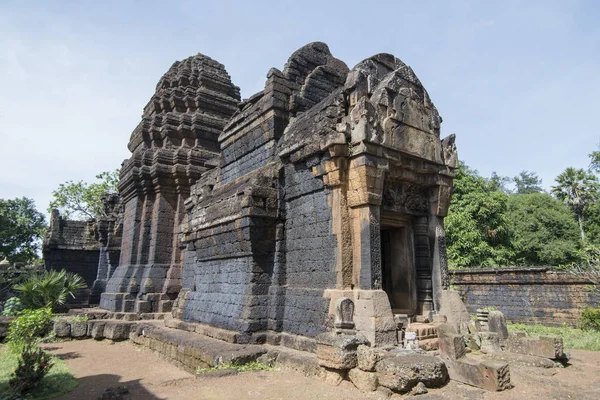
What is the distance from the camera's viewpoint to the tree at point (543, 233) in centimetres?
2356

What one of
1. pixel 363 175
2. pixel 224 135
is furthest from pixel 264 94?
pixel 363 175

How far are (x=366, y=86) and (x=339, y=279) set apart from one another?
3.42 meters

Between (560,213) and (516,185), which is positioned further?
(516,185)

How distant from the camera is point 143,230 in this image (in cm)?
1250

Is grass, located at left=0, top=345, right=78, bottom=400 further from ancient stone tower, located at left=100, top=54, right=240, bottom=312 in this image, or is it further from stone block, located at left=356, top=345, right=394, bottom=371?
stone block, located at left=356, top=345, right=394, bottom=371

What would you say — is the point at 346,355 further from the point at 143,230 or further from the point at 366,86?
the point at 143,230

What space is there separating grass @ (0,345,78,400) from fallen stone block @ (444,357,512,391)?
18.3ft

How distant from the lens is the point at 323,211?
660cm

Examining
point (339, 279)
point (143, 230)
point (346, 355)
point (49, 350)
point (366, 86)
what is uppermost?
point (366, 86)

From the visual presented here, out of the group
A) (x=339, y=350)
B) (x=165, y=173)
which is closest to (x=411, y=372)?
(x=339, y=350)

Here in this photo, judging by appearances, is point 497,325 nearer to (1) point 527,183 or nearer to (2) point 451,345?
(2) point 451,345

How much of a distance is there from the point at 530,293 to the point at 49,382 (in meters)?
14.6

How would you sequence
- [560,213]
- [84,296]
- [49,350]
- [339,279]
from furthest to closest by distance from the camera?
[560,213], [84,296], [49,350], [339,279]

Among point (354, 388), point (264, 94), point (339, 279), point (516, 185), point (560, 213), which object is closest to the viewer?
point (354, 388)
